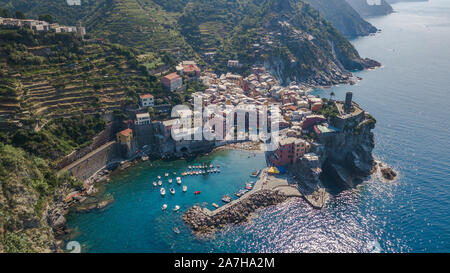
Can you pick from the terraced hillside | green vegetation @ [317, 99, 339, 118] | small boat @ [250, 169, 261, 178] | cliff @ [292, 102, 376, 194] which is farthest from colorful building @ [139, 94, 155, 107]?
green vegetation @ [317, 99, 339, 118]

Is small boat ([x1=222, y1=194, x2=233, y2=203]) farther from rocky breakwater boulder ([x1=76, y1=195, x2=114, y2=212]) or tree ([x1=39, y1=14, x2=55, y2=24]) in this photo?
tree ([x1=39, y1=14, x2=55, y2=24])

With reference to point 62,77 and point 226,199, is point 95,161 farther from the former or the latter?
point 226,199

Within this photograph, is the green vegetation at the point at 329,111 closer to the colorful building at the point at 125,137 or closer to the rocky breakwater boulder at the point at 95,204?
the colorful building at the point at 125,137

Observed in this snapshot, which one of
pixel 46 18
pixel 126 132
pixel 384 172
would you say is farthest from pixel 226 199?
pixel 46 18

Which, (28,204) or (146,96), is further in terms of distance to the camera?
(146,96)

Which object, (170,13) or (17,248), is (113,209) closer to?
(17,248)

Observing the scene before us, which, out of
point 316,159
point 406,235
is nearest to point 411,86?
point 316,159
